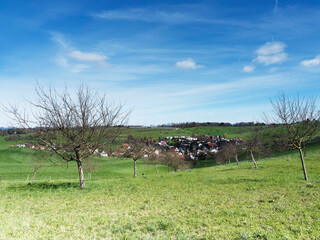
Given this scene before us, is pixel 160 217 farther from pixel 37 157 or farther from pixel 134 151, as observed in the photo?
pixel 134 151

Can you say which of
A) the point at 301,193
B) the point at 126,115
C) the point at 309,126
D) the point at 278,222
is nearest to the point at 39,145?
the point at 126,115

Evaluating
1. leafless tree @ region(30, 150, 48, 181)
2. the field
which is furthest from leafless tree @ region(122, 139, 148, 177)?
the field

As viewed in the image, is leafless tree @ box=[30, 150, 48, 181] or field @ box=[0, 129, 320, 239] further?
leafless tree @ box=[30, 150, 48, 181]

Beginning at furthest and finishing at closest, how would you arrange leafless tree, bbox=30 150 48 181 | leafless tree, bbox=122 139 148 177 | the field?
leafless tree, bbox=122 139 148 177, leafless tree, bbox=30 150 48 181, the field

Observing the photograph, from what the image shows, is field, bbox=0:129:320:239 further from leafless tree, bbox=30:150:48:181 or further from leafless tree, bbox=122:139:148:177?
leafless tree, bbox=122:139:148:177

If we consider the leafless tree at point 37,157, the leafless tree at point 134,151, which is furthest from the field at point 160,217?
the leafless tree at point 134,151

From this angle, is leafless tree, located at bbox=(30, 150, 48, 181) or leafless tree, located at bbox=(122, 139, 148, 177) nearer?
leafless tree, located at bbox=(30, 150, 48, 181)

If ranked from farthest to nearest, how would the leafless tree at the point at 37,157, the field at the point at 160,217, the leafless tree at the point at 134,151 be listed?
the leafless tree at the point at 134,151 → the leafless tree at the point at 37,157 → the field at the point at 160,217

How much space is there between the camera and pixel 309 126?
71.8ft

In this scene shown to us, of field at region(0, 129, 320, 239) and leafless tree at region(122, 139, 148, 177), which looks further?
leafless tree at region(122, 139, 148, 177)

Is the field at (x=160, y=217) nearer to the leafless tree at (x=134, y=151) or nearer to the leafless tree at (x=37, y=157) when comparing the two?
the leafless tree at (x=37, y=157)

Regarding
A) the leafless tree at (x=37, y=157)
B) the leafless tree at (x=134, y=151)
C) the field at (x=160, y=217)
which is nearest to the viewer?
the field at (x=160, y=217)

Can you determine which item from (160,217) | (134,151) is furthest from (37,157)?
(160,217)

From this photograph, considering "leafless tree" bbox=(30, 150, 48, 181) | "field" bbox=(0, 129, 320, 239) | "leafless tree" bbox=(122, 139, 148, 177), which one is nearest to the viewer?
"field" bbox=(0, 129, 320, 239)
